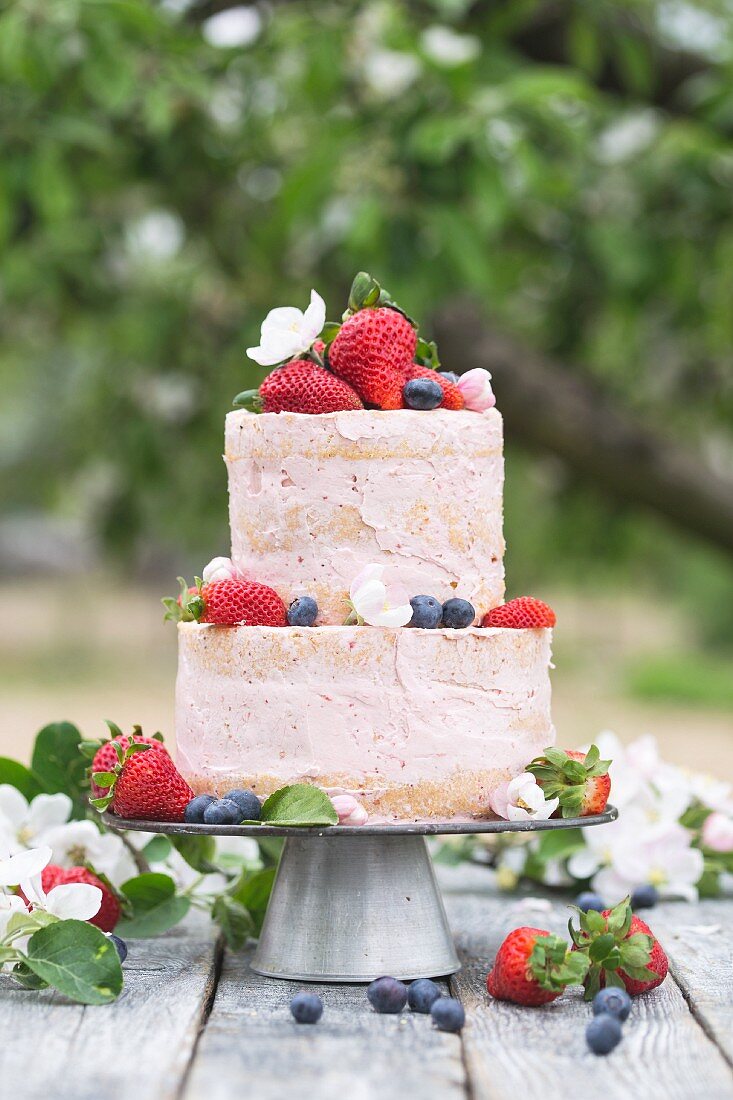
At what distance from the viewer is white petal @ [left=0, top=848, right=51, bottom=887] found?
240cm

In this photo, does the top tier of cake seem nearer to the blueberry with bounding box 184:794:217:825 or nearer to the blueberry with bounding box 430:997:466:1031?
the blueberry with bounding box 184:794:217:825

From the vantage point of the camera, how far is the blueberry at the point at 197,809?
2.44 metres

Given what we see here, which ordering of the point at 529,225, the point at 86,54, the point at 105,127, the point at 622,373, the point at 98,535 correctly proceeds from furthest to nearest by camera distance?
the point at 622,373
the point at 98,535
the point at 529,225
the point at 105,127
the point at 86,54

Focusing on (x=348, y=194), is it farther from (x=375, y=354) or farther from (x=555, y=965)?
(x=555, y=965)

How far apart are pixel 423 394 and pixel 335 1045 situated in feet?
3.41

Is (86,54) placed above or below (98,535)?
above

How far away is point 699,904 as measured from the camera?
332 cm

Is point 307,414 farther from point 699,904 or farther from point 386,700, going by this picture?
point 699,904

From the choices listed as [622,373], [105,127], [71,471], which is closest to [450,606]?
[105,127]

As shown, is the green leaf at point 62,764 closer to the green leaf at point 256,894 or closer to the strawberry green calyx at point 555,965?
the green leaf at point 256,894

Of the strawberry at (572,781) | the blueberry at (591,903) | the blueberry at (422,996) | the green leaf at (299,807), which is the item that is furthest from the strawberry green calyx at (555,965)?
the blueberry at (591,903)

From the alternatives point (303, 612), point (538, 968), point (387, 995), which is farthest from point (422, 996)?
point (303, 612)

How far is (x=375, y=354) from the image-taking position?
2.56m

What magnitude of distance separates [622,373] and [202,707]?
16.9ft
